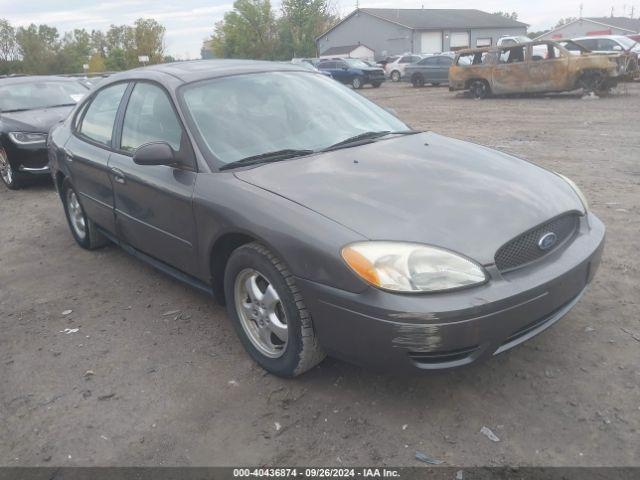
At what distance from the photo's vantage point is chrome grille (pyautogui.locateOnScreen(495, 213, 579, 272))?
2.56 m

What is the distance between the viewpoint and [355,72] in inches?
1105

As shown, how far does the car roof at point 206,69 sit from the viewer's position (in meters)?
3.78

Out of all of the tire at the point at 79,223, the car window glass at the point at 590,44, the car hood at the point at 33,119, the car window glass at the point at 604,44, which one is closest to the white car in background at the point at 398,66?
the car window glass at the point at 590,44

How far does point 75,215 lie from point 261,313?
320cm

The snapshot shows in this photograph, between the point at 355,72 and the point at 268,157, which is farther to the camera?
the point at 355,72

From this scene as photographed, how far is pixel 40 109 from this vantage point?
8.74 metres

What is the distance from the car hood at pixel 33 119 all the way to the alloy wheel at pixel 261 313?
6.20m

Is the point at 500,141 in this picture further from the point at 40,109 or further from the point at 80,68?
the point at 80,68

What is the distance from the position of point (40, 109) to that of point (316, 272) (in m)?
7.82

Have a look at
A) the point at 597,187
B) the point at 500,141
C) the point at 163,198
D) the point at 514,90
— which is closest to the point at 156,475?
the point at 163,198

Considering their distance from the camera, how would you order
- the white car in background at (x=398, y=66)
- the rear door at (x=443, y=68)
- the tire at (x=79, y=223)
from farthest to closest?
the white car in background at (x=398, y=66) < the rear door at (x=443, y=68) < the tire at (x=79, y=223)

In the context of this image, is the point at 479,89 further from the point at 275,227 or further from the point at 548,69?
the point at 275,227

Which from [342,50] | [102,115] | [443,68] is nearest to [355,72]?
[443,68]

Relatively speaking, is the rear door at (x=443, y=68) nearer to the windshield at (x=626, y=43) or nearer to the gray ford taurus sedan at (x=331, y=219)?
the windshield at (x=626, y=43)
